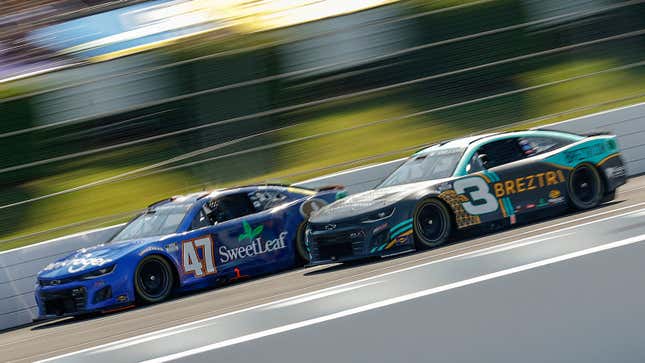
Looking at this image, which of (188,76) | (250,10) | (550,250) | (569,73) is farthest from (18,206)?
(550,250)

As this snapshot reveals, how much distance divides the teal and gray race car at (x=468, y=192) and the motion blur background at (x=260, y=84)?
175 inches

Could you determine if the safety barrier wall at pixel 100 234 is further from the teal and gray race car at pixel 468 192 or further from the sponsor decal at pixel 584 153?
the sponsor decal at pixel 584 153

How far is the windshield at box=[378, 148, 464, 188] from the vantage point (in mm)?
10148

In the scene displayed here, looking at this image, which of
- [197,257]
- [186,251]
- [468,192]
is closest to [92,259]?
[186,251]

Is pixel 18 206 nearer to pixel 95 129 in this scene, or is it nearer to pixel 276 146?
pixel 95 129

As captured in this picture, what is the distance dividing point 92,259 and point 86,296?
47 centimetres

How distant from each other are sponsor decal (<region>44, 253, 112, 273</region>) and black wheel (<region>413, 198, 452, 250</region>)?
11.2 feet

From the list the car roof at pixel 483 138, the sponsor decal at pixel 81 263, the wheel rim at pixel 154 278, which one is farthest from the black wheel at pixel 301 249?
the sponsor decal at pixel 81 263

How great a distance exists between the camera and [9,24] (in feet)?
61.6

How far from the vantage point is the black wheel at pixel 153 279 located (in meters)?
10.3

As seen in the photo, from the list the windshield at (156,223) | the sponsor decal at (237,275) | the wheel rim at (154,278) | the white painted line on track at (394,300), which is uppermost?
the windshield at (156,223)

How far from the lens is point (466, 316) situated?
3.44 metres

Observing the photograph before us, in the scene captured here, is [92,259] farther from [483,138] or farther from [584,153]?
[584,153]

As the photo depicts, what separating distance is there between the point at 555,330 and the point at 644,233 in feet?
1.93
